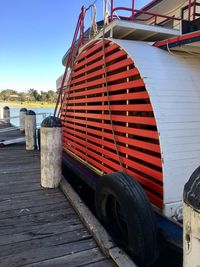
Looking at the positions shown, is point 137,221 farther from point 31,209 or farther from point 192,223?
point 31,209

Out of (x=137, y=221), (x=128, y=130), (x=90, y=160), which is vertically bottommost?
(x=137, y=221)

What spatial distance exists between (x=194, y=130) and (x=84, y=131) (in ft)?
9.13

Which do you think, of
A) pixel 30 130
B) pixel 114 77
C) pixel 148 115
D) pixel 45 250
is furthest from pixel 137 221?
pixel 30 130

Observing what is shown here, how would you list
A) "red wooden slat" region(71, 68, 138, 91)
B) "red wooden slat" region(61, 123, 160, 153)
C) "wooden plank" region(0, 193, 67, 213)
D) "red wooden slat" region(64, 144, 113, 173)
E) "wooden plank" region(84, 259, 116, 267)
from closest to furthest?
"wooden plank" region(84, 259, 116, 267), "red wooden slat" region(61, 123, 160, 153), "red wooden slat" region(71, 68, 138, 91), "wooden plank" region(0, 193, 67, 213), "red wooden slat" region(64, 144, 113, 173)

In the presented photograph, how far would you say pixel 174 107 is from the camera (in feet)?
11.9

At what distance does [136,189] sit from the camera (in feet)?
10.5

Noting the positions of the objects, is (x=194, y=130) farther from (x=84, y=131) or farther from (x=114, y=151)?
(x=84, y=131)

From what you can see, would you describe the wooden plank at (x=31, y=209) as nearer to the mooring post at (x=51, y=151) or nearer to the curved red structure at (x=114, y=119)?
the mooring post at (x=51, y=151)

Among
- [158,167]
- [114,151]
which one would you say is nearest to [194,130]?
[158,167]

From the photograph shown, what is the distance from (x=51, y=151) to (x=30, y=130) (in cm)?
381

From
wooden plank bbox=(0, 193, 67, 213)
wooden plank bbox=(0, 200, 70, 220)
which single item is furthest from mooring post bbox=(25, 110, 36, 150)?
wooden plank bbox=(0, 200, 70, 220)

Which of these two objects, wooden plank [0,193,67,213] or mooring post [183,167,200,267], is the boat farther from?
mooring post [183,167,200,267]

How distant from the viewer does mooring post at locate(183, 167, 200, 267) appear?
1.70 metres

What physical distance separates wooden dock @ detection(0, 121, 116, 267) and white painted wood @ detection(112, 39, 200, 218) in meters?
1.11
